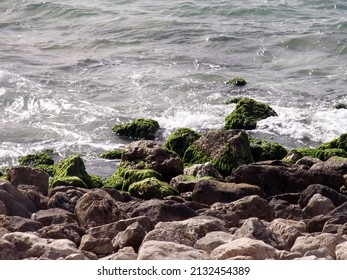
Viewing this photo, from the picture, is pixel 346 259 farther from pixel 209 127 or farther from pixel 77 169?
pixel 209 127

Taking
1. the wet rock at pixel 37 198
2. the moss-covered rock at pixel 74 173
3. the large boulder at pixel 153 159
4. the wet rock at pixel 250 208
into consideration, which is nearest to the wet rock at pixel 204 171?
the large boulder at pixel 153 159

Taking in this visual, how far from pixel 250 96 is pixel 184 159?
5555 mm

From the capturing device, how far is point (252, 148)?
13.5 m

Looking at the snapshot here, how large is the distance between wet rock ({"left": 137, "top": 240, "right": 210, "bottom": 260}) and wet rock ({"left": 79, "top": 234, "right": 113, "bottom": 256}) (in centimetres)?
60

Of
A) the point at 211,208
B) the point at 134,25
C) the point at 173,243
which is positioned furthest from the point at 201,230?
the point at 134,25

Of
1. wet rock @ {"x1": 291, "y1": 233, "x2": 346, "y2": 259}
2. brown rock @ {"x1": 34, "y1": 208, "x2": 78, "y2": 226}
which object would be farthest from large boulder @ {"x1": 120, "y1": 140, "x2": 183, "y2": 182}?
wet rock @ {"x1": 291, "y1": 233, "x2": 346, "y2": 259}

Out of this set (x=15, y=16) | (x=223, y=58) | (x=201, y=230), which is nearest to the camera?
(x=201, y=230)

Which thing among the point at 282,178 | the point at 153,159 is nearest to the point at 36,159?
the point at 153,159

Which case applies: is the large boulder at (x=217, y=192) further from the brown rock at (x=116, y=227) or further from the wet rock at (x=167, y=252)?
the wet rock at (x=167, y=252)

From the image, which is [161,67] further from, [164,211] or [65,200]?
[164,211]

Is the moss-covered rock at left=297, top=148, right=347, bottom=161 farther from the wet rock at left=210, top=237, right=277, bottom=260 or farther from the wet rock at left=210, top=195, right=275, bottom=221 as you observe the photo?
the wet rock at left=210, top=237, right=277, bottom=260

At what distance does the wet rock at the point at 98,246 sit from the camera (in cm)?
743

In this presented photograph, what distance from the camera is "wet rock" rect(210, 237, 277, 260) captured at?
6637 mm

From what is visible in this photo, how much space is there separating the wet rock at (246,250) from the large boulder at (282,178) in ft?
13.6
